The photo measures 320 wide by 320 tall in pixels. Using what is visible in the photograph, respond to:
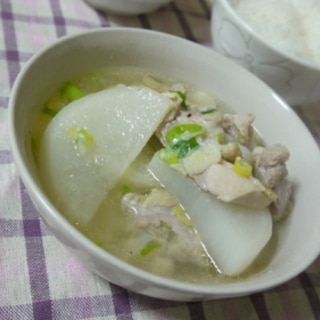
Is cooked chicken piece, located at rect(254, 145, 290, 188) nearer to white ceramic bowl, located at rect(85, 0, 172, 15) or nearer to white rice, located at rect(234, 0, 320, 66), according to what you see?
white rice, located at rect(234, 0, 320, 66)

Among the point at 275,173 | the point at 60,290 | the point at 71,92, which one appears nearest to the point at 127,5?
the point at 71,92

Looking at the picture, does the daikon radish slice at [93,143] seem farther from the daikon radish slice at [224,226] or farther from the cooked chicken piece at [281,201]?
the cooked chicken piece at [281,201]

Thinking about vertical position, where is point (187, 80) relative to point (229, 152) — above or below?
below

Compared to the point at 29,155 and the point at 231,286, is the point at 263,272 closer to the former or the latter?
the point at 231,286

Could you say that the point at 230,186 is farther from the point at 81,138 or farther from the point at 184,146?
the point at 81,138

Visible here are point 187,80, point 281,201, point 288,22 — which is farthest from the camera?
point 288,22

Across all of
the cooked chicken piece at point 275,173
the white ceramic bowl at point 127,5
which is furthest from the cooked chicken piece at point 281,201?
the white ceramic bowl at point 127,5
